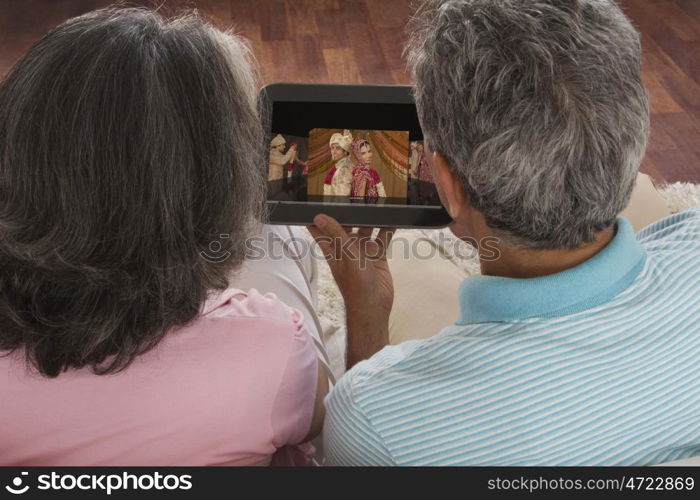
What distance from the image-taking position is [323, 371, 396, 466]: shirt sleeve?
0.89 m

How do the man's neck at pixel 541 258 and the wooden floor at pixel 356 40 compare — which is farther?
the wooden floor at pixel 356 40

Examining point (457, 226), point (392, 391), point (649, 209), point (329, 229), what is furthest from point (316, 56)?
point (392, 391)

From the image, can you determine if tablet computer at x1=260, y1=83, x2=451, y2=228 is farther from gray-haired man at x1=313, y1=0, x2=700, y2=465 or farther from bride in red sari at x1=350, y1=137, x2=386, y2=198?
gray-haired man at x1=313, y1=0, x2=700, y2=465

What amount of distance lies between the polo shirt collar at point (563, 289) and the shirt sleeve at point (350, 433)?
16cm

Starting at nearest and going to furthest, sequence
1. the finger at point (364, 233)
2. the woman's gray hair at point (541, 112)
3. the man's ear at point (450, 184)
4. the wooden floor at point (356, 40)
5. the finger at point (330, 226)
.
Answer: the woman's gray hair at point (541, 112)
the man's ear at point (450, 184)
the finger at point (330, 226)
the finger at point (364, 233)
the wooden floor at point (356, 40)

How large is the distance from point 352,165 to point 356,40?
179cm

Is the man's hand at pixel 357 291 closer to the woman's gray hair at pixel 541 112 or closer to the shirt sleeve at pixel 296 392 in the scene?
the shirt sleeve at pixel 296 392

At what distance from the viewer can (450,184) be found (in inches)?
37.2

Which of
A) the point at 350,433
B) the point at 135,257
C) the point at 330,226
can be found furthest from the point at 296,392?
the point at 330,226

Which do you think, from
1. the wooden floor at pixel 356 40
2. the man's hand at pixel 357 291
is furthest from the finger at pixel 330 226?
the wooden floor at pixel 356 40

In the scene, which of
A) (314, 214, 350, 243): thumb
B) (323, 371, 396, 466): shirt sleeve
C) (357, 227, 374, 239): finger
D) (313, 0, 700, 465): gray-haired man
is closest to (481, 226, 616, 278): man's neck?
(313, 0, 700, 465): gray-haired man

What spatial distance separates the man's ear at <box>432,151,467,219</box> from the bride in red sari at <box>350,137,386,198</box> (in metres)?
0.40

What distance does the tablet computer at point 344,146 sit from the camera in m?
1.33
